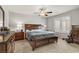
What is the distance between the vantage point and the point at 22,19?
6.39 metres

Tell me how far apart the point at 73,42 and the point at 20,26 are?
13.6 ft

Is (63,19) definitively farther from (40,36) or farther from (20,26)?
(20,26)

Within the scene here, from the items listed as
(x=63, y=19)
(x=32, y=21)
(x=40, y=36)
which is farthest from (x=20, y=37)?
(x=63, y=19)

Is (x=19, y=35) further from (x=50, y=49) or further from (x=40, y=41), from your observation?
(x=50, y=49)

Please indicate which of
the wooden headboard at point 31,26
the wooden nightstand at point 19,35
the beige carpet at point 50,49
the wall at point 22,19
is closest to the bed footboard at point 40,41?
the beige carpet at point 50,49

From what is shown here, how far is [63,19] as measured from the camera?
6.22 metres

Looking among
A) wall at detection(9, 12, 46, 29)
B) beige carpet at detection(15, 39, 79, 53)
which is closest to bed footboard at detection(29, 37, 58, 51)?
beige carpet at detection(15, 39, 79, 53)

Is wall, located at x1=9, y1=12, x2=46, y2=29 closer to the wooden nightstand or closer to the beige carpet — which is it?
the wooden nightstand

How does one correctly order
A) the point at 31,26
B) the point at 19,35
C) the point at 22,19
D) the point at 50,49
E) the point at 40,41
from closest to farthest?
1. the point at 50,49
2. the point at 40,41
3. the point at 19,35
4. the point at 22,19
5. the point at 31,26

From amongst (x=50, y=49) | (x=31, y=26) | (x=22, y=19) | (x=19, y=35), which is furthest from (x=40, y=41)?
(x=22, y=19)

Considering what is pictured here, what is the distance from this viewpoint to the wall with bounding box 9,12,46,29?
591 cm

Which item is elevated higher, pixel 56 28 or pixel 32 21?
Answer: pixel 32 21
